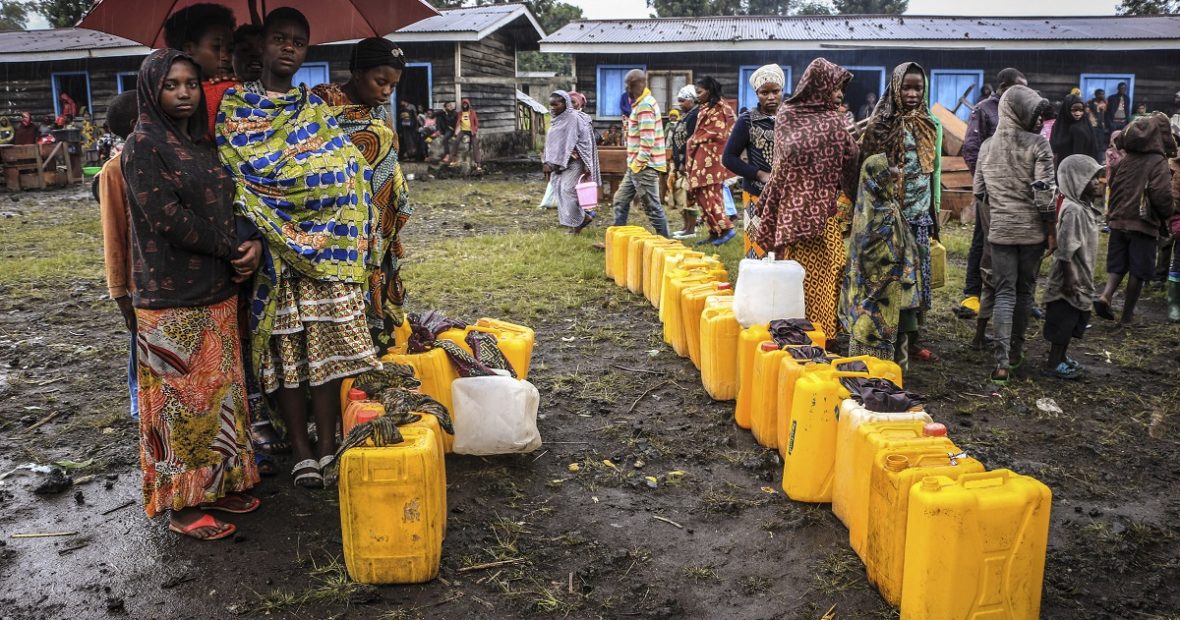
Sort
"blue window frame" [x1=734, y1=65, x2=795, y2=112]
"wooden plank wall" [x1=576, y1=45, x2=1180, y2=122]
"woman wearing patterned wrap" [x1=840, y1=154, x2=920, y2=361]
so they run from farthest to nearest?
1. "blue window frame" [x1=734, y1=65, x2=795, y2=112]
2. "wooden plank wall" [x1=576, y1=45, x2=1180, y2=122]
3. "woman wearing patterned wrap" [x1=840, y1=154, x2=920, y2=361]

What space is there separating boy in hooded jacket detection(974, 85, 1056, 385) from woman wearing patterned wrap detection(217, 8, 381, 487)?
3555 millimetres

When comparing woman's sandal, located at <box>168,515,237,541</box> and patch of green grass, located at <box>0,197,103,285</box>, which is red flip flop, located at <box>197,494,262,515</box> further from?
patch of green grass, located at <box>0,197,103,285</box>

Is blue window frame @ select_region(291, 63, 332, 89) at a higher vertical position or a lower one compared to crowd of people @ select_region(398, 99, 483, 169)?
higher

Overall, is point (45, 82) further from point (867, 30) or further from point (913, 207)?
point (913, 207)

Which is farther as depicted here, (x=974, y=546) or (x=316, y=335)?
(x=316, y=335)

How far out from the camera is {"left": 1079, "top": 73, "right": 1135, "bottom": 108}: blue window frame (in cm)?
1828

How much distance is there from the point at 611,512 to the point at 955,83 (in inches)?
706

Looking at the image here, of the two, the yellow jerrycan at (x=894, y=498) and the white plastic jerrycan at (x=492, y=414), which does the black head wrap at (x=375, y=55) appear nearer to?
the white plastic jerrycan at (x=492, y=414)

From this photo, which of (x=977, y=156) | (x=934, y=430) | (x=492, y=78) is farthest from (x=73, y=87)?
(x=934, y=430)

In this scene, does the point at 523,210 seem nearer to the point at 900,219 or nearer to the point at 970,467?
the point at 900,219

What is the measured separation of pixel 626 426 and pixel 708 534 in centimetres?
120

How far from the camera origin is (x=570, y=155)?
10039 mm

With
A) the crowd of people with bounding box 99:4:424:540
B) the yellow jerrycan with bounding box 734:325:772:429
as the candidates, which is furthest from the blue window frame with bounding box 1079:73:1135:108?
the crowd of people with bounding box 99:4:424:540

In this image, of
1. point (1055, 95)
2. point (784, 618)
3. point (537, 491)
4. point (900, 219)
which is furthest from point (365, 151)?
point (1055, 95)
